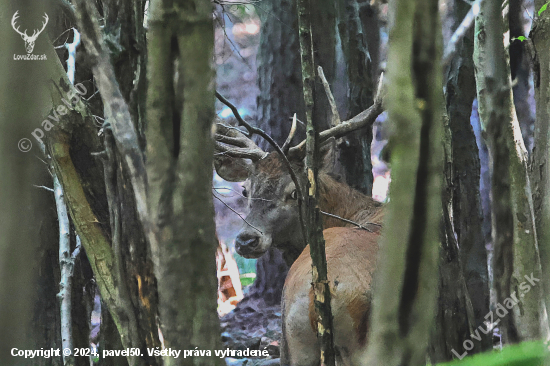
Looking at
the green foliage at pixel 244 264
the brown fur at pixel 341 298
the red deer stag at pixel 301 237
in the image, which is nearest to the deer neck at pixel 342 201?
the red deer stag at pixel 301 237

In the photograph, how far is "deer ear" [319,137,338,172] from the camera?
14.1ft

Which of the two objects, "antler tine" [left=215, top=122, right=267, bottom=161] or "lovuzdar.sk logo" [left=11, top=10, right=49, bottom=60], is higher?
"antler tine" [left=215, top=122, right=267, bottom=161]

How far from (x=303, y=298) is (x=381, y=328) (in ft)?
6.94

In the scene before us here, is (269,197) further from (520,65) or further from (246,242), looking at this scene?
(520,65)

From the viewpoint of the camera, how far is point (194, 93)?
40.6 inches

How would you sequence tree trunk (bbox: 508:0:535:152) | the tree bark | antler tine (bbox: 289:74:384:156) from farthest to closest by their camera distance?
tree trunk (bbox: 508:0:535:152)
antler tine (bbox: 289:74:384:156)
the tree bark

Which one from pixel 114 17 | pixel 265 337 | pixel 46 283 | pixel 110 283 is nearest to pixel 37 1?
pixel 114 17

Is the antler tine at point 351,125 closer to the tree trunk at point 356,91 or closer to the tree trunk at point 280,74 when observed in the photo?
the tree trunk at point 356,91

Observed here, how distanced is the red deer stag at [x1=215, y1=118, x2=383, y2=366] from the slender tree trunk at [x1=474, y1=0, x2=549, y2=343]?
2.61 ft

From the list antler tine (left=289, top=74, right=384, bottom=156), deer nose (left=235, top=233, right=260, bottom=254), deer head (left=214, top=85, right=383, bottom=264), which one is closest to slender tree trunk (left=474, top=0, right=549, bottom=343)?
antler tine (left=289, top=74, right=384, bottom=156)

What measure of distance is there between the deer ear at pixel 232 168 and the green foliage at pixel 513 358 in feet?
11.1

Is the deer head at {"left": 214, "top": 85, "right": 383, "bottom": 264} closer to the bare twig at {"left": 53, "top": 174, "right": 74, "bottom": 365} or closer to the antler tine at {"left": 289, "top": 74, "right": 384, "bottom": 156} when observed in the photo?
the antler tine at {"left": 289, "top": 74, "right": 384, "bottom": 156}

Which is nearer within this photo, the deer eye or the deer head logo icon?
the deer head logo icon

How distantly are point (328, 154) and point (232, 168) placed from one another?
880mm
